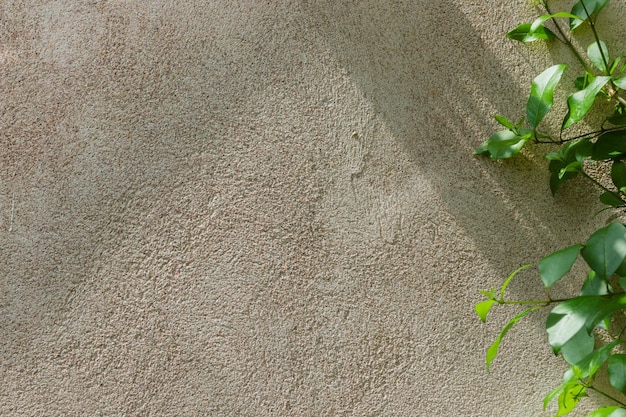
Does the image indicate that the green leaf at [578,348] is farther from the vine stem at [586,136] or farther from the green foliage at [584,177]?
the vine stem at [586,136]

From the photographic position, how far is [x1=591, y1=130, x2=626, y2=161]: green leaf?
4.30 feet

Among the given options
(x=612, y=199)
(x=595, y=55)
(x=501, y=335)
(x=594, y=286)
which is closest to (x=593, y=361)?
(x=501, y=335)

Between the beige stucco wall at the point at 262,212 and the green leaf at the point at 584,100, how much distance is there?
0.20 metres

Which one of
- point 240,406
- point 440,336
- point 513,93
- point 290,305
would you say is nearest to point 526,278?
point 440,336

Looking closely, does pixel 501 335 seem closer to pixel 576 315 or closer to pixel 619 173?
pixel 576 315

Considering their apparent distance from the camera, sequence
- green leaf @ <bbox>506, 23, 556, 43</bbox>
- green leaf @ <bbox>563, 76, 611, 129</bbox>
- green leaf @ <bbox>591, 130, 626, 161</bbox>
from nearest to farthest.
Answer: green leaf @ <bbox>563, 76, 611, 129</bbox> → green leaf @ <bbox>591, 130, 626, 161</bbox> → green leaf @ <bbox>506, 23, 556, 43</bbox>

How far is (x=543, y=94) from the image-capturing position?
4.23 feet

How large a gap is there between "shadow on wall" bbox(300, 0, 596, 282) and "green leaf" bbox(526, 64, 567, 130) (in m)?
0.14

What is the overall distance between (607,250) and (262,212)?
701 mm

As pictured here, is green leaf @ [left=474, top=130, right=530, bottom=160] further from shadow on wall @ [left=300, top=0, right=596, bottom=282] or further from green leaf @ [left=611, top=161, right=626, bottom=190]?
green leaf @ [left=611, top=161, right=626, bottom=190]

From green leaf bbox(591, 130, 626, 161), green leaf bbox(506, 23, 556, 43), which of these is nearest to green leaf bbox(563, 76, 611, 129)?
green leaf bbox(591, 130, 626, 161)

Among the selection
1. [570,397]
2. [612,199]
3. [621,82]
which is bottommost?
[570,397]

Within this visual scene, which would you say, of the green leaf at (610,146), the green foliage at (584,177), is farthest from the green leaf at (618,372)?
the green leaf at (610,146)

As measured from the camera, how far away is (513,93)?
4.76 ft
